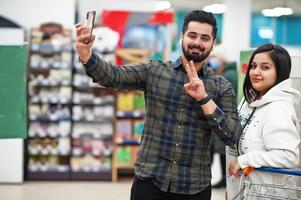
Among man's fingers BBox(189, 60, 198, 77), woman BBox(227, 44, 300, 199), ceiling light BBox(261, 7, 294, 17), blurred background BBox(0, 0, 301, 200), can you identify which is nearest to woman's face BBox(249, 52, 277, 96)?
woman BBox(227, 44, 300, 199)

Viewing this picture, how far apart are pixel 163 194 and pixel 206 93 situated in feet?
1.75

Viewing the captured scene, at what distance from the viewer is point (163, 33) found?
276 inches

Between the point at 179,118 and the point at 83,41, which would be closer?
the point at 83,41

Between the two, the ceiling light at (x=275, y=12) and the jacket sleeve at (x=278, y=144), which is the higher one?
the ceiling light at (x=275, y=12)

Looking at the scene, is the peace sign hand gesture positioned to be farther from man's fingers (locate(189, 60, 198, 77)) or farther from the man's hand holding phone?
the man's hand holding phone

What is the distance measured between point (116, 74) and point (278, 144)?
0.83 meters

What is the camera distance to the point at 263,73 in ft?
7.49

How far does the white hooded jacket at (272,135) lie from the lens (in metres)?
2.11

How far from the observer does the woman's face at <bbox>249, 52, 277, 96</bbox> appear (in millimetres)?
2281

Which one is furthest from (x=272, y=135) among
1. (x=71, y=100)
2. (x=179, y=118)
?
(x=71, y=100)

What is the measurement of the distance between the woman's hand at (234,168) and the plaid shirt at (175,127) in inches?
4.5

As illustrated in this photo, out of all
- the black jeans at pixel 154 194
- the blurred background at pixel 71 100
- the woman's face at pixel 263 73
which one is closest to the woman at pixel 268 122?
the woman's face at pixel 263 73

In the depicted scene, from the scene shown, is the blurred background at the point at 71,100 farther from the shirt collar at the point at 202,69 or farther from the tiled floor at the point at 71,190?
the shirt collar at the point at 202,69

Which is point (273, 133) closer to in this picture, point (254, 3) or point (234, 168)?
point (234, 168)
